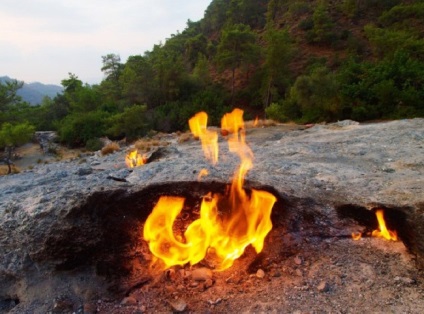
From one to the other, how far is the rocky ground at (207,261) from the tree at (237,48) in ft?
97.8

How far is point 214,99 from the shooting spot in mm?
31953

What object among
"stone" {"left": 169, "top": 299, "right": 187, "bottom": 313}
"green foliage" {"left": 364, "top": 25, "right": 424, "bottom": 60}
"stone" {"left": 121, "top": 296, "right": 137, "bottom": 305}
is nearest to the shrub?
"green foliage" {"left": 364, "top": 25, "right": 424, "bottom": 60}

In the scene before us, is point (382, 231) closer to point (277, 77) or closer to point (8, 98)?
point (277, 77)

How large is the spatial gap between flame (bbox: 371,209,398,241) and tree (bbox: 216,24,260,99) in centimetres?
3023

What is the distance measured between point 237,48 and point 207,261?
31799mm

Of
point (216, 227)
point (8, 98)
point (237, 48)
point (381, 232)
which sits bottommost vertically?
point (381, 232)

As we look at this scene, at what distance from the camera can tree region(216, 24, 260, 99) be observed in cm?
3159

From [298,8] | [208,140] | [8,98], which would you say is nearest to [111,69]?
[8,98]

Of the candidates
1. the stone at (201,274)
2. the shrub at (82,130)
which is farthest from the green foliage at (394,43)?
the stone at (201,274)

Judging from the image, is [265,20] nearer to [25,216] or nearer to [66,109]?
[66,109]

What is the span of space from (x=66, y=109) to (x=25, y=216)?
128 ft

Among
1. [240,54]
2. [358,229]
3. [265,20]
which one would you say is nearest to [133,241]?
[358,229]

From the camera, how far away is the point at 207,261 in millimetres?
3771

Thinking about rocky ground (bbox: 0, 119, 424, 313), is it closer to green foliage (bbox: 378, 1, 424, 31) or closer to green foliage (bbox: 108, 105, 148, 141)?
green foliage (bbox: 108, 105, 148, 141)
